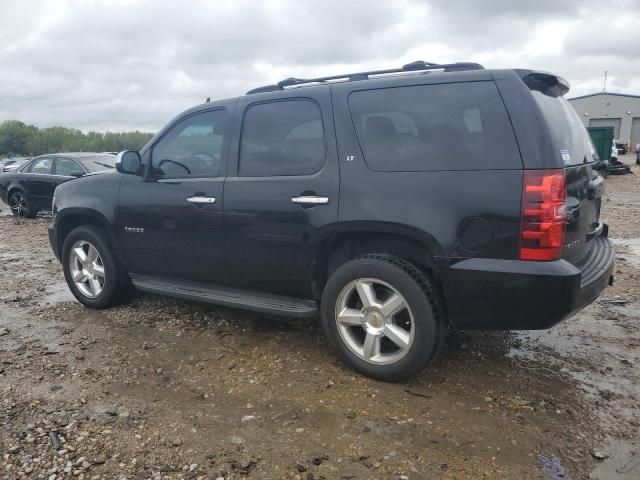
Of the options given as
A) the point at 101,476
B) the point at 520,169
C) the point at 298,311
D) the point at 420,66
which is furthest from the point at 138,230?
the point at 520,169

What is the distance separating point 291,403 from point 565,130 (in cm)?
236

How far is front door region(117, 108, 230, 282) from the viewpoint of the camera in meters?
4.02

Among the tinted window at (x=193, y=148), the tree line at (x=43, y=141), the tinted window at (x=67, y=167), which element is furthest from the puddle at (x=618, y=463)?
the tree line at (x=43, y=141)

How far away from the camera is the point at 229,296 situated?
13.2 ft

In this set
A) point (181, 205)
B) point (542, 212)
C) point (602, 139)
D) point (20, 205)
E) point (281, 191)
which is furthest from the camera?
point (602, 139)

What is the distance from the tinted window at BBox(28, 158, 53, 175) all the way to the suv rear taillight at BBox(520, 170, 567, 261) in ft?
37.5

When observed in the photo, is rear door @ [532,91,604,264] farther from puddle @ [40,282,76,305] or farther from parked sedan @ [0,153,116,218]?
parked sedan @ [0,153,116,218]

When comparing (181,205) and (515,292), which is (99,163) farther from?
(515,292)

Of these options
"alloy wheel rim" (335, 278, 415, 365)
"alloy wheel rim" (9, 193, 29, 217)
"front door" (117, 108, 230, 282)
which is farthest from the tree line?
"alloy wheel rim" (335, 278, 415, 365)

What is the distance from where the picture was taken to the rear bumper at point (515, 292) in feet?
9.33

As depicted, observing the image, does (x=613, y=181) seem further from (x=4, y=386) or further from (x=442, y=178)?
(x=4, y=386)

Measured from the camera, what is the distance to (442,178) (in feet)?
10.0

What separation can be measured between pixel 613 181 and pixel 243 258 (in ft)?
63.2

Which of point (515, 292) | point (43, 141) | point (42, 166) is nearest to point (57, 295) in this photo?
point (515, 292)
